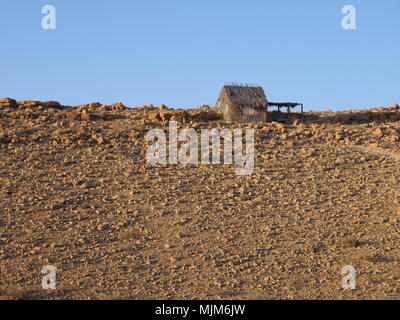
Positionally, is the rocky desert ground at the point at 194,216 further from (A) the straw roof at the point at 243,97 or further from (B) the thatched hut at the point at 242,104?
(A) the straw roof at the point at 243,97

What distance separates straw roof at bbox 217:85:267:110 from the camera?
76.4 feet

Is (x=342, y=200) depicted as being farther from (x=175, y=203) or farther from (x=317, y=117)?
(x=317, y=117)

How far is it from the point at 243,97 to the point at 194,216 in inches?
392

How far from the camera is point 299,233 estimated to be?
1369 cm

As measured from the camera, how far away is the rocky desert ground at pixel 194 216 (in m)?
11.9

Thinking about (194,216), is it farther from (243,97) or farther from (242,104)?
(243,97)

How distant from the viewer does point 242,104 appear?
23.3 meters

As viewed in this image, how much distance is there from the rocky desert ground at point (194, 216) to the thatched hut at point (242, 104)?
7.92ft


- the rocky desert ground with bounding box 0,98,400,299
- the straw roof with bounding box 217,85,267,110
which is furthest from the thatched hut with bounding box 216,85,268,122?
the rocky desert ground with bounding box 0,98,400,299

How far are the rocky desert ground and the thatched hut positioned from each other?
95.0 inches

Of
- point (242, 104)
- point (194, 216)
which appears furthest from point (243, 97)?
point (194, 216)

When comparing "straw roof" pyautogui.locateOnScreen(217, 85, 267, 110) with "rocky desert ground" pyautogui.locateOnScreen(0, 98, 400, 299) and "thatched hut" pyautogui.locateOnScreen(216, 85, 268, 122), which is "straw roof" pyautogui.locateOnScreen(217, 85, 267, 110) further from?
"rocky desert ground" pyautogui.locateOnScreen(0, 98, 400, 299)

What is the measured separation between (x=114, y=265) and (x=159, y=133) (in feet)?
26.9

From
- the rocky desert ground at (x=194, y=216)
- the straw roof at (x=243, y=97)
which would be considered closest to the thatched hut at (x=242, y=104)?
the straw roof at (x=243, y=97)
